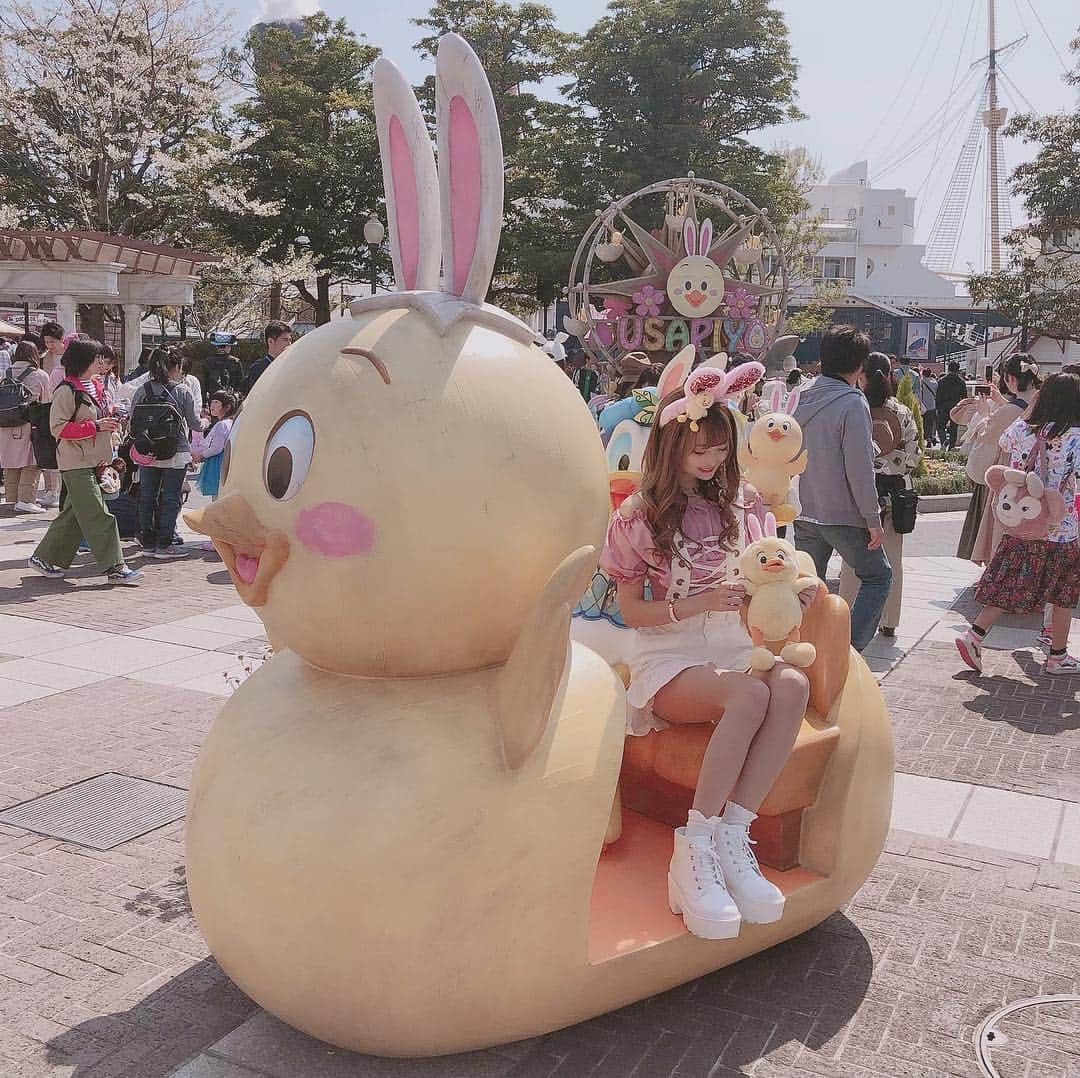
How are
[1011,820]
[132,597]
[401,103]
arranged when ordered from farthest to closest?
[132,597], [1011,820], [401,103]

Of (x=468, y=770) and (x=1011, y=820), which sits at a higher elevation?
(x=468, y=770)

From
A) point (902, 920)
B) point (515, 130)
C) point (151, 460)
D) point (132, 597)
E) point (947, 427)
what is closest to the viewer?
point (902, 920)

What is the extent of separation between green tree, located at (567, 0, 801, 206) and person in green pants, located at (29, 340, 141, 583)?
24758 millimetres

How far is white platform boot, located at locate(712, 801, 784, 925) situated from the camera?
2.92 metres

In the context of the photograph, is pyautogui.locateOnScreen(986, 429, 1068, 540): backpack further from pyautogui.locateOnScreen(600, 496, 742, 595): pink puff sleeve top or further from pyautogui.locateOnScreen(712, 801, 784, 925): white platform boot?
pyautogui.locateOnScreen(712, 801, 784, 925): white platform boot

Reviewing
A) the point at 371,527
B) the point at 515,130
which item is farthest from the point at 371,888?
the point at 515,130

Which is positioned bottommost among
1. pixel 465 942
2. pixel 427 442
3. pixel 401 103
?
pixel 465 942

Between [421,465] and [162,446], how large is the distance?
777cm

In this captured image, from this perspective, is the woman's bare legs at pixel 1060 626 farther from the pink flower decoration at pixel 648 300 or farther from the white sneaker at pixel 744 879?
the pink flower decoration at pixel 648 300

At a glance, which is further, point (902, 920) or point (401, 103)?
point (902, 920)

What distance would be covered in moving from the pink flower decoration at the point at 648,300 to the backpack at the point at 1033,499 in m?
6.21

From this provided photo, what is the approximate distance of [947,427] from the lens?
77.6 ft

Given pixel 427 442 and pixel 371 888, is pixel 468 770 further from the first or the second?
pixel 427 442

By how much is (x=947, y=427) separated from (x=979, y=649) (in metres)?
18.0
